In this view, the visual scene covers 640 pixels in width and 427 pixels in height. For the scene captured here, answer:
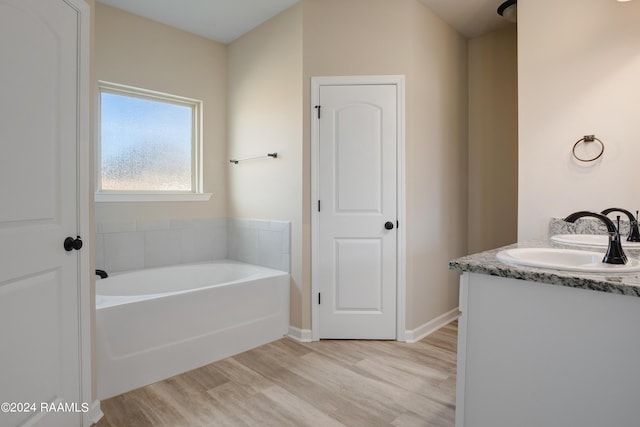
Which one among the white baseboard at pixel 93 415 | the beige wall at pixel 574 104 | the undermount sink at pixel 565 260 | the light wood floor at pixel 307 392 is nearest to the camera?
the undermount sink at pixel 565 260

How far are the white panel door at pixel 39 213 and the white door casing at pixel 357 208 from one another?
160cm

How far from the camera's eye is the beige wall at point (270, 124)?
9.46 ft

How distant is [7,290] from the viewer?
1327 millimetres

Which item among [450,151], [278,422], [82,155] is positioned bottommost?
[278,422]

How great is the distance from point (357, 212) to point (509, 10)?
1.92m

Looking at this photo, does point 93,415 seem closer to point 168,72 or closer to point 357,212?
point 357,212

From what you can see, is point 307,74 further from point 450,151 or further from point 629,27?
point 629,27

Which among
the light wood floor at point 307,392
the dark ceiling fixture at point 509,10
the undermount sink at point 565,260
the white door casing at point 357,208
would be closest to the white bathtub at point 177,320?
the light wood floor at point 307,392

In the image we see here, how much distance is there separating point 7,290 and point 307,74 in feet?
7.42

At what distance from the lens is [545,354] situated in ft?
3.60

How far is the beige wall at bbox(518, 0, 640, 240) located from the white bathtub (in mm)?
1893

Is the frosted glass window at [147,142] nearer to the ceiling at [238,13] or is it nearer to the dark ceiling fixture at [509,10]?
the ceiling at [238,13]

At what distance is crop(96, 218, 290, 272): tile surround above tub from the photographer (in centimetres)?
297

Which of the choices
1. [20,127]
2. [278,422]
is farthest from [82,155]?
[278,422]
